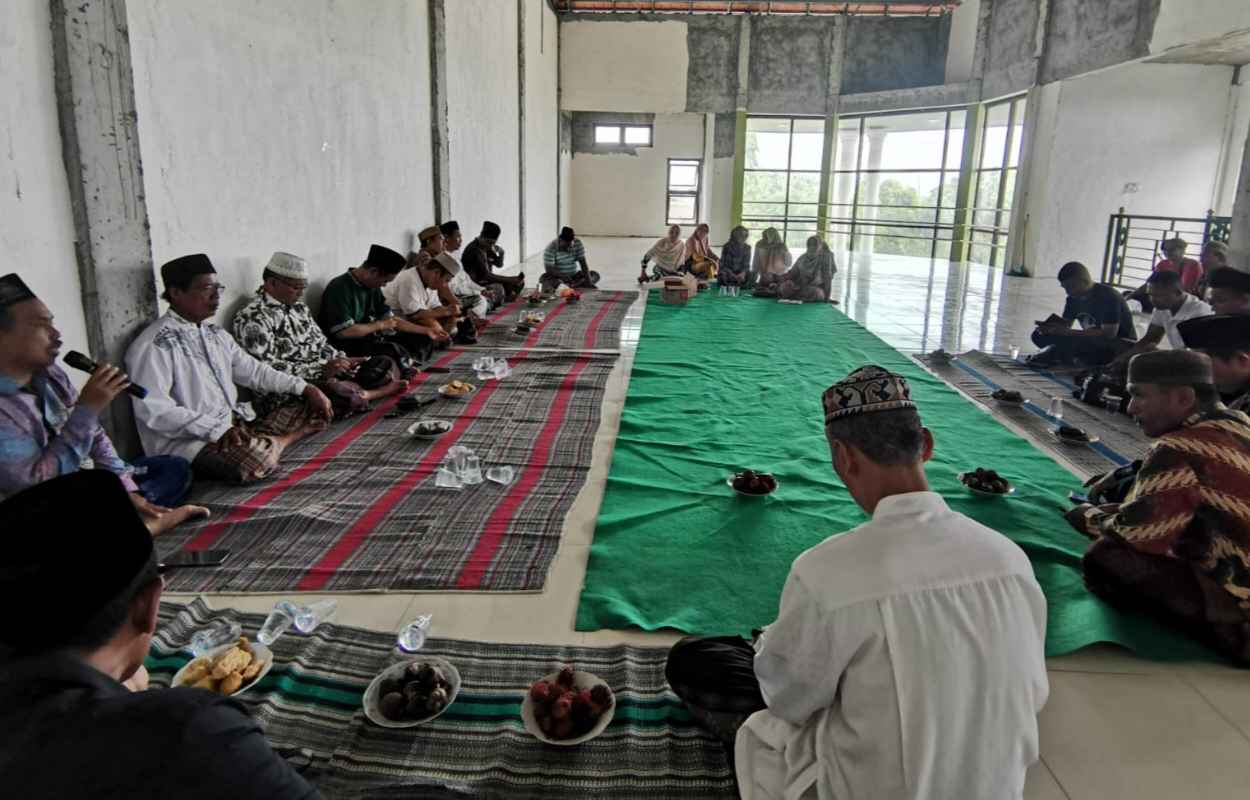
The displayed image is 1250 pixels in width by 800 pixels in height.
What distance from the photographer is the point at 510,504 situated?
3.19 m

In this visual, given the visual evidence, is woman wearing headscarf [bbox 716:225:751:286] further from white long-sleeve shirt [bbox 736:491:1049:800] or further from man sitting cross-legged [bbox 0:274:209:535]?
white long-sleeve shirt [bbox 736:491:1049:800]

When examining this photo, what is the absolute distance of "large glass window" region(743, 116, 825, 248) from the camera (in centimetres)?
1563

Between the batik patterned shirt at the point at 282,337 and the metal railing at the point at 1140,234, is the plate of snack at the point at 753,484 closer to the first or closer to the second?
the batik patterned shirt at the point at 282,337

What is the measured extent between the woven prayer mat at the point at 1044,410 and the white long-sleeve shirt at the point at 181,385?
3839 millimetres

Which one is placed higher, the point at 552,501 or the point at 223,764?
the point at 223,764

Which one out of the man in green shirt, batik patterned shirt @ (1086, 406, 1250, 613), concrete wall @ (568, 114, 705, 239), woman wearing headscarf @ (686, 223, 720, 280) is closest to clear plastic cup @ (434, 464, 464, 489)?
the man in green shirt

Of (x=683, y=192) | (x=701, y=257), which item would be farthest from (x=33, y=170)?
(x=683, y=192)

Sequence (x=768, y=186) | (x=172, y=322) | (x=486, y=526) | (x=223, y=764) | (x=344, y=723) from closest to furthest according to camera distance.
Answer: (x=223, y=764) → (x=344, y=723) → (x=486, y=526) → (x=172, y=322) → (x=768, y=186)

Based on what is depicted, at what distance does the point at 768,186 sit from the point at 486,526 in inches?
583

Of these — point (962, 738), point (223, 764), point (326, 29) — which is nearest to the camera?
point (223, 764)

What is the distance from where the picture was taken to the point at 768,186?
16531 mm

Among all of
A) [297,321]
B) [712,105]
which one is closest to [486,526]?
[297,321]

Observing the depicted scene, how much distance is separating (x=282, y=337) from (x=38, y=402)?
5.71 ft

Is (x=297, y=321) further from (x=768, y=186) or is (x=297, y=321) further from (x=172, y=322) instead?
(x=768, y=186)
